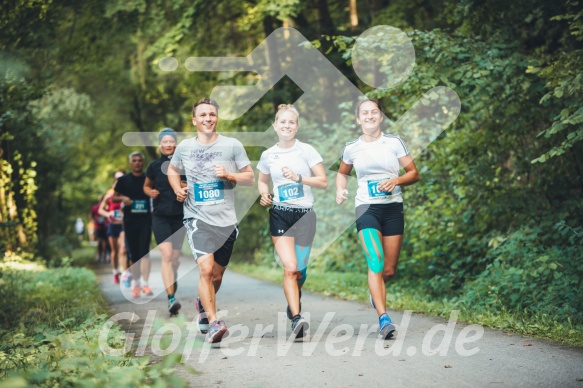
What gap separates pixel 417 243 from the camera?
39.8 ft

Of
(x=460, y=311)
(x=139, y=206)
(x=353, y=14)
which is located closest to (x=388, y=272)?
(x=460, y=311)

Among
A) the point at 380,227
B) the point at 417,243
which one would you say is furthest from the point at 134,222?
the point at 380,227

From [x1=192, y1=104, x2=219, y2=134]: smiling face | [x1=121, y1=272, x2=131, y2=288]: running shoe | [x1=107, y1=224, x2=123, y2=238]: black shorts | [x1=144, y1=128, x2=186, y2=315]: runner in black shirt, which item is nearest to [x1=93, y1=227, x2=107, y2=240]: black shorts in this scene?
[x1=107, y1=224, x2=123, y2=238]: black shorts

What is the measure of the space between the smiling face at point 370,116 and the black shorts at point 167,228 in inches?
137

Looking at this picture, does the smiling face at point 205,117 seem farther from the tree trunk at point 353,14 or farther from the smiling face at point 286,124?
the tree trunk at point 353,14

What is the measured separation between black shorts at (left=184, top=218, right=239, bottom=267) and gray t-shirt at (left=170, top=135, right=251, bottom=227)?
5 centimetres

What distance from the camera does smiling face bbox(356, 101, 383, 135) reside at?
7.45 m

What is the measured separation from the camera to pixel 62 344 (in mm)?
5887

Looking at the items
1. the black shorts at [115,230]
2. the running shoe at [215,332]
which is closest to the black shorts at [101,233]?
the black shorts at [115,230]

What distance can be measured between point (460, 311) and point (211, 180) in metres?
3.21

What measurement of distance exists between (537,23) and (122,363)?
7286 mm

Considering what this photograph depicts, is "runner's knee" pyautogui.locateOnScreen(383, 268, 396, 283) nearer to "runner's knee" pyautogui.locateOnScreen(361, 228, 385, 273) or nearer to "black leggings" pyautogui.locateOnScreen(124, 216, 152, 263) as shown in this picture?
"runner's knee" pyautogui.locateOnScreen(361, 228, 385, 273)

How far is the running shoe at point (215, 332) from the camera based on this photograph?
701 cm

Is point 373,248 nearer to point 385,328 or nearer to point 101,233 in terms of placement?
point 385,328
